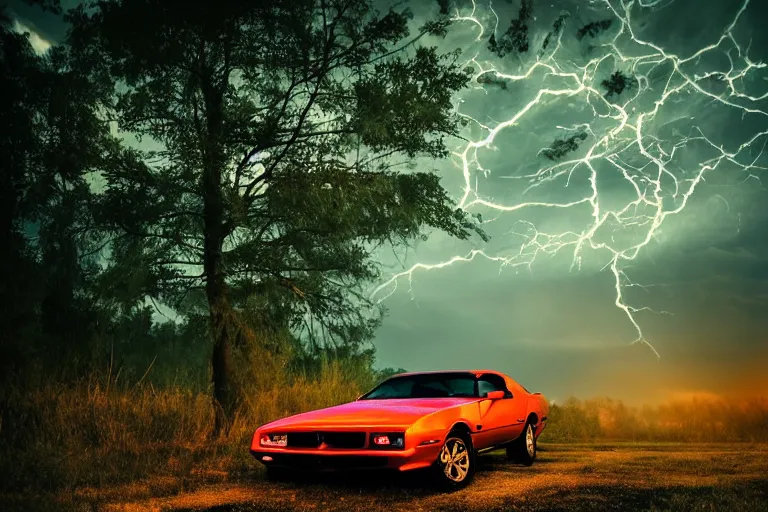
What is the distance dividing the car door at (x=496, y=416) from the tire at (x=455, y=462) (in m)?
0.29

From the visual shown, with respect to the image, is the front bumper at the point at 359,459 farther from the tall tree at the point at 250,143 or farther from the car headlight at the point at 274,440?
the tall tree at the point at 250,143

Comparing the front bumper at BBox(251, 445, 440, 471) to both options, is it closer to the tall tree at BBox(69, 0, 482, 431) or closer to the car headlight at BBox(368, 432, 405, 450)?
→ the car headlight at BBox(368, 432, 405, 450)

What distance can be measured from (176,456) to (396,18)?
321 inches

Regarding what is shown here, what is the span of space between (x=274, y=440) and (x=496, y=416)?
226 centimetres

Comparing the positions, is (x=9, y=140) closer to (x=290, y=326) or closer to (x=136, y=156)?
(x=136, y=156)

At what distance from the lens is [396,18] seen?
42.7 feet

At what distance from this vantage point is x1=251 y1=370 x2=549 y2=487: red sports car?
619 centimetres

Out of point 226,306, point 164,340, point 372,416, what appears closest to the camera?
point 372,416

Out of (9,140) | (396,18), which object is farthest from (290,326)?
(9,140)

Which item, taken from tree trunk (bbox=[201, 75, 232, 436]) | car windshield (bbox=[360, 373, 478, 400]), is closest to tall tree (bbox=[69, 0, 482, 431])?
tree trunk (bbox=[201, 75, 232, 436])

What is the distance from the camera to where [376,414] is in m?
6.66

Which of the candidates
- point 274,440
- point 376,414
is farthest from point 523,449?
Result: point 274,440

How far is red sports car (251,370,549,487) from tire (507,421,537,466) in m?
0.27

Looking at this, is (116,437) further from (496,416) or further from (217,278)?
(496,416)
